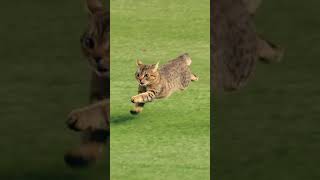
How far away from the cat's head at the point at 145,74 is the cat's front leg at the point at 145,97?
5 cm

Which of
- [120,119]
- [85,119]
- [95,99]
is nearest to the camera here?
[120,119]

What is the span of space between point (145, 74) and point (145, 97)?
0.39ft

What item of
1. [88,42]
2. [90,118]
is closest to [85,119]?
[90,118]

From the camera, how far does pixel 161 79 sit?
4.94 m

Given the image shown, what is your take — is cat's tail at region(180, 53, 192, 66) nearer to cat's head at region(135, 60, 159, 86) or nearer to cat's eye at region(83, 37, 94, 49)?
cat's head at region(135, 60, 159, 86)

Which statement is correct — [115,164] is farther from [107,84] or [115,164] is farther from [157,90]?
[107,84]

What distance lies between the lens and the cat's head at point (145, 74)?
486 cm

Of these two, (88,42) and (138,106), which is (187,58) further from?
(88,42)

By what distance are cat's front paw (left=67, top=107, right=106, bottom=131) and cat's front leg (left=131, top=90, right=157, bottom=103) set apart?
42.4 inches

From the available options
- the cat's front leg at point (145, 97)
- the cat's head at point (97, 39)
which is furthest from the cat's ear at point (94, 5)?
Result: the cat's front leg at point (145, 97)
